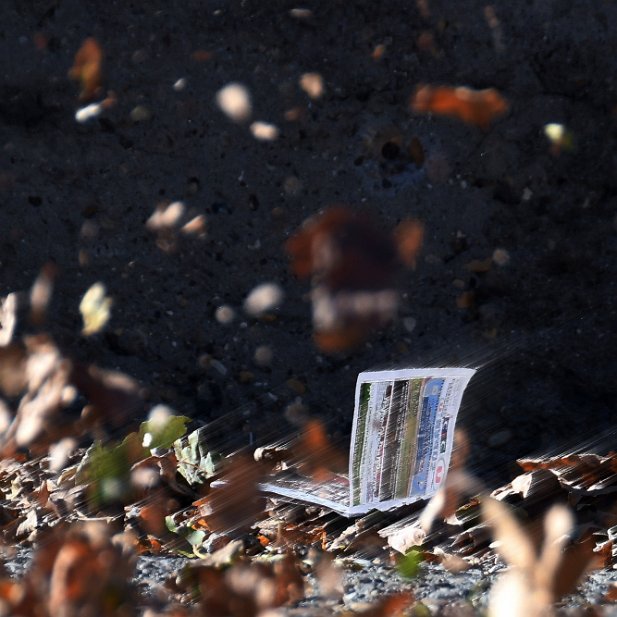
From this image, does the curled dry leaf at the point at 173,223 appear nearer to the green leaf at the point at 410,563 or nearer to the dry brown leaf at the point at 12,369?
the dry brown leaf at the point at 12,369

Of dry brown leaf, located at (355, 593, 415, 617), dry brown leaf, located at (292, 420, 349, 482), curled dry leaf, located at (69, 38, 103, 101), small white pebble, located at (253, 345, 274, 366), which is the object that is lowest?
dry brown leaf, located at (292, 420, 349, 482)

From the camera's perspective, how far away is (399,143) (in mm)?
1576

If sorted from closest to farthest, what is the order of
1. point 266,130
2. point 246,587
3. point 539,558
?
1. point 246,587
2. point 539,558
3. point 266,130

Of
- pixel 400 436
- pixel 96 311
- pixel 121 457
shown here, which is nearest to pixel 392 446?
pixel 400 436

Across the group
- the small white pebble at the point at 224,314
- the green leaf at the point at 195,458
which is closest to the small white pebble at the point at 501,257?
the small white pebble at the point at 224,314

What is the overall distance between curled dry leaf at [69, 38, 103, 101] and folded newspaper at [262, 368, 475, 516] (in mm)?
738

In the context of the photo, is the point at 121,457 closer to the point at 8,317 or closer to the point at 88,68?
the point at 8,317

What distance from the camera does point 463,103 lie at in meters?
1.55

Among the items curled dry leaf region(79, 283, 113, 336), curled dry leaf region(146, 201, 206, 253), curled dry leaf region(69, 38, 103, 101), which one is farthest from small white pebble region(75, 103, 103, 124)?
curled dry leaf region(79, 283, 113, 336)

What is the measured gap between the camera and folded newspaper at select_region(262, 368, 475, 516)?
1486mm

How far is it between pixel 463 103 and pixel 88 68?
0.70 meters

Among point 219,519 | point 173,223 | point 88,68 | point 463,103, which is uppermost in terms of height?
point 88,68

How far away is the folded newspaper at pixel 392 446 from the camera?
4.88ft

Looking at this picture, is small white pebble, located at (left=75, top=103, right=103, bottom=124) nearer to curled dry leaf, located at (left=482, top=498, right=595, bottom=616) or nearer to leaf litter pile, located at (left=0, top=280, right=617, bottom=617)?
leaf litter pile, located at (left=0, top=280, right=617, bottom=617)
